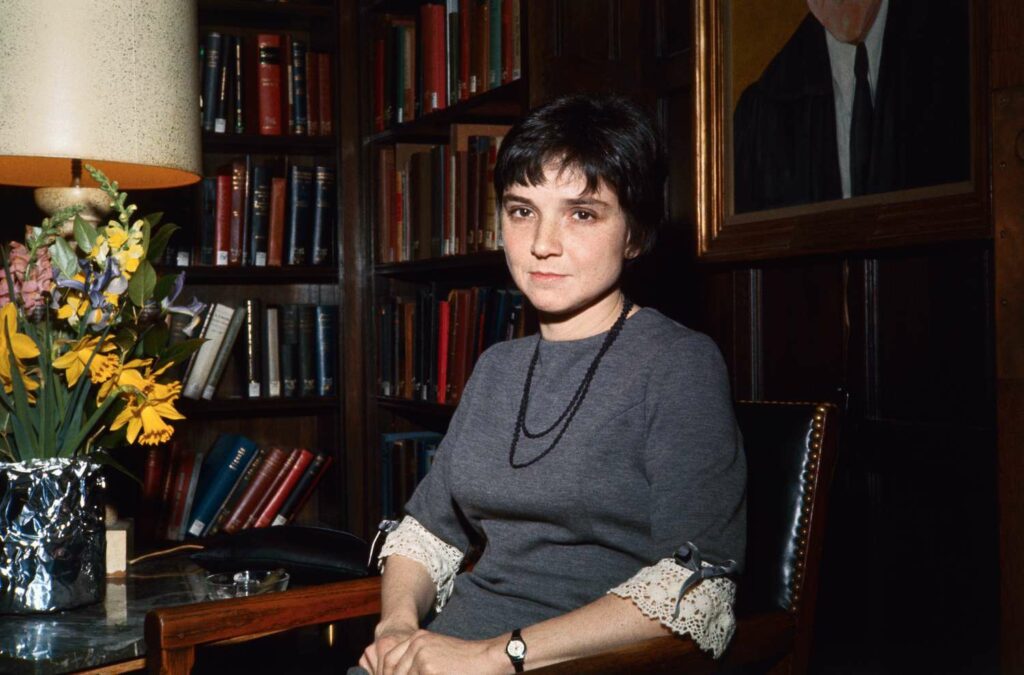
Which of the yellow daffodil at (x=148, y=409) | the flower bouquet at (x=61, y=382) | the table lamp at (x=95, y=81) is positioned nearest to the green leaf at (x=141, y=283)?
the flower bouquet at (x=61, y=382)

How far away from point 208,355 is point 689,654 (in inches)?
85.0

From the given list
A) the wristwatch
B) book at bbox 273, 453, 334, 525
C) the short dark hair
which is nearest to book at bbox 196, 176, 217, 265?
book at bbox 273, 453, 334, 525

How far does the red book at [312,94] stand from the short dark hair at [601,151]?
6.09ft

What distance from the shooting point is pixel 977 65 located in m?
1.41

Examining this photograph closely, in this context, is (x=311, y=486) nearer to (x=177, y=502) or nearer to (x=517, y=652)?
(x=177, y=502)

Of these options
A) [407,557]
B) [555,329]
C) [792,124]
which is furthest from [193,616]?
[792,124]

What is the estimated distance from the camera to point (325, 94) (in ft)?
10.5

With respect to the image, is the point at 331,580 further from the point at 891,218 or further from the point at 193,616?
the point at 891,218

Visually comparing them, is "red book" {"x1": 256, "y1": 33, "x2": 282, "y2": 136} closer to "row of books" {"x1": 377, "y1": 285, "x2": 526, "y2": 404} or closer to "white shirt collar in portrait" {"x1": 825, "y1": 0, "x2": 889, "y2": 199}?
"row of books" {"x1": 377, "y1": 285, "x2": 526, "y2": 404}

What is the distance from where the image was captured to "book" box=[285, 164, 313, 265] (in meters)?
3.15

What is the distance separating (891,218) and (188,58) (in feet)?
4.31

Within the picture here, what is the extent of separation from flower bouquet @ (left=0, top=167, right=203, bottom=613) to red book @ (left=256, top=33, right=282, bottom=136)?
5.36 ft

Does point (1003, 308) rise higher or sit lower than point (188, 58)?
lower

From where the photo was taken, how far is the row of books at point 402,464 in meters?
2.95
